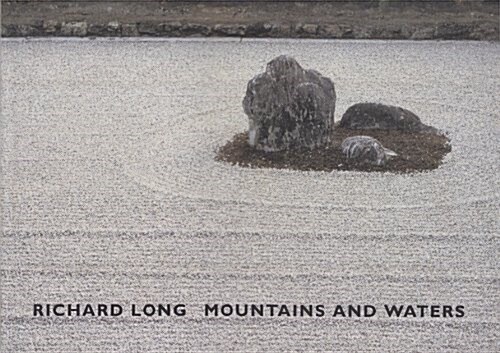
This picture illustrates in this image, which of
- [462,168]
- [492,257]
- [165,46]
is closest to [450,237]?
[492,257]

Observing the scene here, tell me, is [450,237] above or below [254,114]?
below

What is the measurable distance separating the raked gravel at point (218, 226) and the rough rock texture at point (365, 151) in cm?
12

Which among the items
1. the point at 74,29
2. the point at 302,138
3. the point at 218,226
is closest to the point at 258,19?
the point at 74,29

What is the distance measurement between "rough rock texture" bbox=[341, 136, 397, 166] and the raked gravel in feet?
0.40

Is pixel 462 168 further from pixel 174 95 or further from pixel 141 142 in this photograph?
pixel 174 95

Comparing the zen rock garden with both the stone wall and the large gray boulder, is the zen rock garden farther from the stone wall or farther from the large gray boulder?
the stone wall

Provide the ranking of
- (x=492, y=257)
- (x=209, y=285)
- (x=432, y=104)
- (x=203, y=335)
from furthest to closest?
1. (x=432, y=104)
2. (x=492, y=257)
3. (x=209, y=285)
4. (x=203, y=335)

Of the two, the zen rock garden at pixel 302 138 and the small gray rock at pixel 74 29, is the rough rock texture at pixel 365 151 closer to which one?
the zen rock garden at pixel 302 138

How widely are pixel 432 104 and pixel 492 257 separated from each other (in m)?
2.14

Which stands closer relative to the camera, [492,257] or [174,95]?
[492,257]

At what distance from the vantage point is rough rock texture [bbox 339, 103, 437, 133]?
4914mm

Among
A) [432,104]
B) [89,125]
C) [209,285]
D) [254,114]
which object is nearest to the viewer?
[209,285]

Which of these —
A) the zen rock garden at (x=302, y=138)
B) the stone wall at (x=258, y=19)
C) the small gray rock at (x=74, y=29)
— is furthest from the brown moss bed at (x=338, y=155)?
the small gray rock at (x=74, y=29)

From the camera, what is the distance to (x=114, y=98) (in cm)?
574
